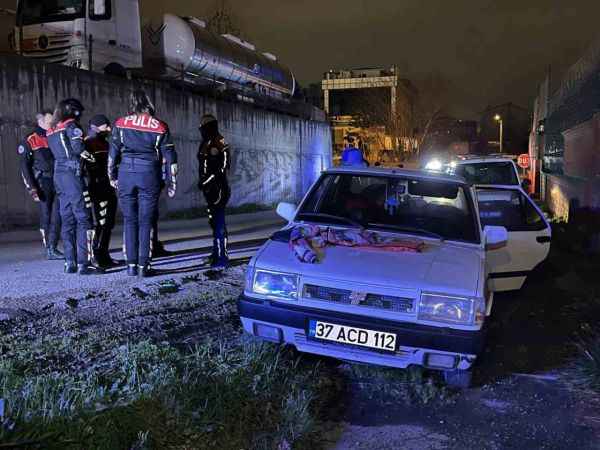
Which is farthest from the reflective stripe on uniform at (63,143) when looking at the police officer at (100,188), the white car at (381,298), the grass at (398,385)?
the grass at (398,385)

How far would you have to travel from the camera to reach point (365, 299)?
3.83m

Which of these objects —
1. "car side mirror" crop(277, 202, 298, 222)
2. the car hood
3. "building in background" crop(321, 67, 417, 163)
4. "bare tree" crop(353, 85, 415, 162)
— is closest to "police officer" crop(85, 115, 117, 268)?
"car side mirror" crop(277, 202, 298, 222)

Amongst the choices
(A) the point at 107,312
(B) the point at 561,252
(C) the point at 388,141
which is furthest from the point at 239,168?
(C) the point at 388,141

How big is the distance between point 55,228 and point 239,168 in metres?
11.7

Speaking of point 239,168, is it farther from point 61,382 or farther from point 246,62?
point 61,382

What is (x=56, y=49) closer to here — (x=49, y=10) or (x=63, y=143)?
(x=49, y=10)

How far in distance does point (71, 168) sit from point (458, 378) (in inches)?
184

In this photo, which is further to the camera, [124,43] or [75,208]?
[124,43]

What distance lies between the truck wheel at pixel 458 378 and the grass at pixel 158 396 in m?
0.85

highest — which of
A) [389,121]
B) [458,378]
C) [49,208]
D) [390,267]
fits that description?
[389,121]

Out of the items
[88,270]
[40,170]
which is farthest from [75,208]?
[40,170]

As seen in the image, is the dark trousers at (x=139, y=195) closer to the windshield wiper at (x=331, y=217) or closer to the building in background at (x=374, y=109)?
the windshield wiper at (x=331, y=217)

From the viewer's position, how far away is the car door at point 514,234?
20.2 ft

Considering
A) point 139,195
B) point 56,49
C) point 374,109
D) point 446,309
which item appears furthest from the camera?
point 374,109
